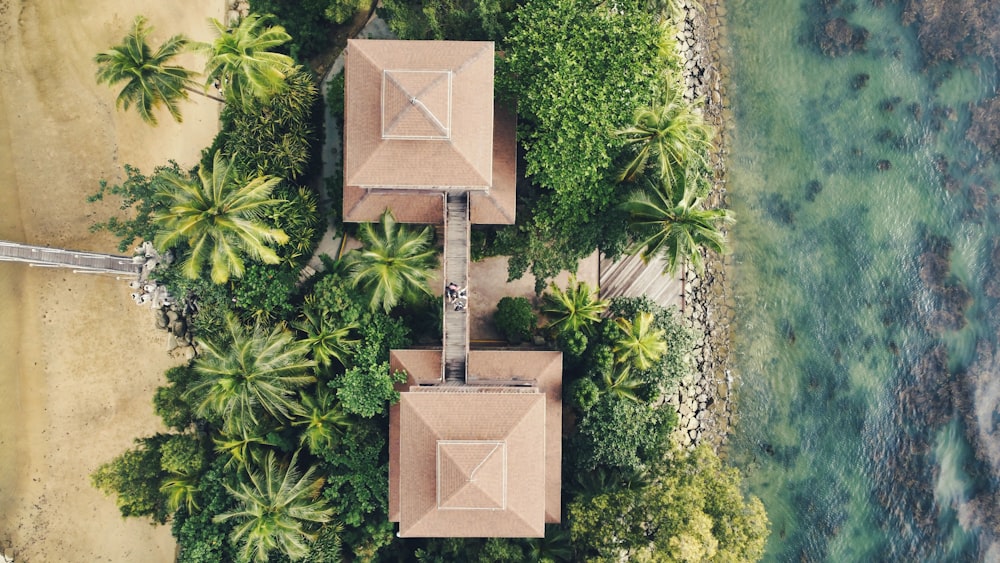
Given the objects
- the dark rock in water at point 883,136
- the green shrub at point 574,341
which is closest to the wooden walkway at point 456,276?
the green shrub at point 574,341

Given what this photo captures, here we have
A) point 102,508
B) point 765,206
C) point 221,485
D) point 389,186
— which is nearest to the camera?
point 389,186

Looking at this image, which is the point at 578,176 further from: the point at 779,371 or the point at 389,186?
the point at 779,371

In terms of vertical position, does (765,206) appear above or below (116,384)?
above

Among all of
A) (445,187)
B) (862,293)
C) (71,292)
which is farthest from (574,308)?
(71,292)

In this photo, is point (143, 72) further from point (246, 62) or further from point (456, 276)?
point (456, 276)

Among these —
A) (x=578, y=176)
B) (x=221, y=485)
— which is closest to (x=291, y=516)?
(x=221, y=485)

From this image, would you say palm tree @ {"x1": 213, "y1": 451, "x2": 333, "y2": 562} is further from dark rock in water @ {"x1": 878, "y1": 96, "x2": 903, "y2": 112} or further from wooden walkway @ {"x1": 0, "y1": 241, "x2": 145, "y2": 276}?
dark rock in water @ {"x1": 878, "y1": 96, "x2": 903, "y2": 112}
